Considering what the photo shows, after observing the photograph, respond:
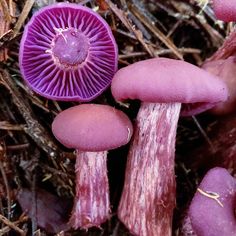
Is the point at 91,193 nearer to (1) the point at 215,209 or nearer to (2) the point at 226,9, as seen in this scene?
(1) the point at 215,209

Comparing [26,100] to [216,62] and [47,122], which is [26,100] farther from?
[216,62]

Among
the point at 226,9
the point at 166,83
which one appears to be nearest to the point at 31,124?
the point at 166,83

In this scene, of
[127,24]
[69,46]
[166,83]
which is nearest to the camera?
[166,83]

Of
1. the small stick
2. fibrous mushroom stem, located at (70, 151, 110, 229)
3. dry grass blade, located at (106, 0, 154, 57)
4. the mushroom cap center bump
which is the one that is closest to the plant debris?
dry grass blade, located at (106, 0, 154, 57)

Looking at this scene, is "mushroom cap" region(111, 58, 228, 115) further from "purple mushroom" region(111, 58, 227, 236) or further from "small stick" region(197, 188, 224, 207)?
"small stick" region(197, 188, 224, 207)

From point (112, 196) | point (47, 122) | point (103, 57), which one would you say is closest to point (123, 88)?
point (103, 57)
